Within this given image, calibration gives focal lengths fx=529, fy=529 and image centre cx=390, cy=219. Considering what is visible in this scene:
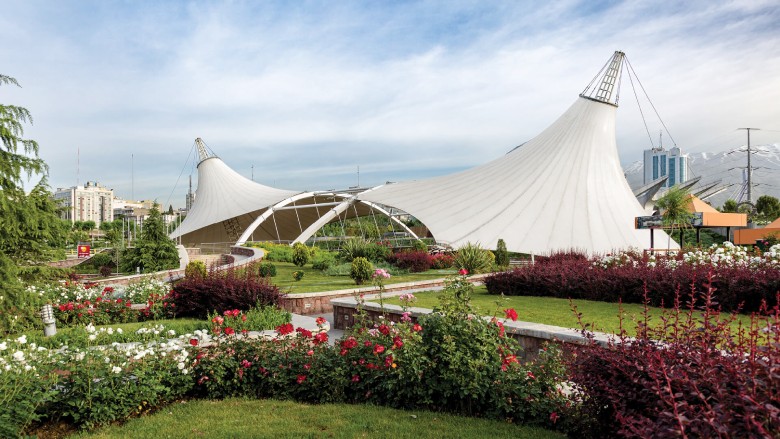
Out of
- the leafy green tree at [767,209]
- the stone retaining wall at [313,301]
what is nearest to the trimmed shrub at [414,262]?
the stone retaining wall at [313,301]

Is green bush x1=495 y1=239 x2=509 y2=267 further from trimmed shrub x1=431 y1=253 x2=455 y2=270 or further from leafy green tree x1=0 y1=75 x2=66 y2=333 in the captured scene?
leafy green tree x1=0 y1=75 x2=66 y2=333

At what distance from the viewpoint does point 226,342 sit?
191 inches

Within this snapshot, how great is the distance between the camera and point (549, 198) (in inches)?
806

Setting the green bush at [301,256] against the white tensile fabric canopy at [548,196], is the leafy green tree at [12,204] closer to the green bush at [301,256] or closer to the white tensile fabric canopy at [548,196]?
the green bush at [301,256]

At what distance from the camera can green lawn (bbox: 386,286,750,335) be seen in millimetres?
6211

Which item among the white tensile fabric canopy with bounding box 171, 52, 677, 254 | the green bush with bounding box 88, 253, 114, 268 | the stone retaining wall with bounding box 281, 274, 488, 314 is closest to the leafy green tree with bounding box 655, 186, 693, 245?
the white tensile fabric canopy with bounding box 171, 52, 677, 254

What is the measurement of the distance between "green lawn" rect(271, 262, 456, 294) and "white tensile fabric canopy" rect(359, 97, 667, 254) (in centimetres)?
496

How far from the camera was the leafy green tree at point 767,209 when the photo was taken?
41.2 metres

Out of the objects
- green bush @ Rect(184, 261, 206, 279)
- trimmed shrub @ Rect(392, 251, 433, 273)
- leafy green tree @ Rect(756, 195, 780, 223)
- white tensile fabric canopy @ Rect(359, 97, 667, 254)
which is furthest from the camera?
leafy green tree @ Rect(756, 195, 780, 223)

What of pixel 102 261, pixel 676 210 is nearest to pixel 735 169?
pixel 676 210

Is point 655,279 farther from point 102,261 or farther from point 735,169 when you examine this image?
point 735,169

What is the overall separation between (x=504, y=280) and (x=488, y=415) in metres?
6.11

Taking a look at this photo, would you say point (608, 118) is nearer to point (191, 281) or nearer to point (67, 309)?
point (191, 281)

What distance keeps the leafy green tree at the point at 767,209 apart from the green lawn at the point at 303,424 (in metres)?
45.8
